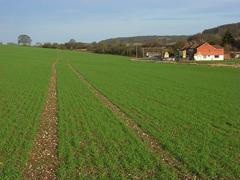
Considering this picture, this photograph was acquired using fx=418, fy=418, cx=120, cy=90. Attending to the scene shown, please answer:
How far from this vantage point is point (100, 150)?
1315 centimetres

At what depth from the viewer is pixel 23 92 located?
31062 millimetres

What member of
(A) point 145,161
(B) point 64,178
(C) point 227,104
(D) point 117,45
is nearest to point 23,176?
(B) point 64,178

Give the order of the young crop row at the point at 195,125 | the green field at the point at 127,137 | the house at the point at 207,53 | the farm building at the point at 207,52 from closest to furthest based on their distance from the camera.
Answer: the green field at the point at 127,137 < the young crop row at the point at 195,125 < the farm building at the point at 207,52 < the house at the point at 207,53

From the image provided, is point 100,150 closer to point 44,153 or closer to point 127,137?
point 44,153

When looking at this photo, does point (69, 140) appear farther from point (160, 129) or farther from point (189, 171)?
point (189, 171)

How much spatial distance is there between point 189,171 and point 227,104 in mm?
15218

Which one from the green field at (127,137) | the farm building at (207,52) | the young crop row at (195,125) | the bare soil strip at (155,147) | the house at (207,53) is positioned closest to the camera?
the bare soil strip at (155,147)

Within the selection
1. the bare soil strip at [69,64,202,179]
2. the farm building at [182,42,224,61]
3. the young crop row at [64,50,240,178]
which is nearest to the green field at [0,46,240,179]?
the young crop row at [64,50,240,178]

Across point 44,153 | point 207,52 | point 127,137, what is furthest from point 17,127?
point 207,52

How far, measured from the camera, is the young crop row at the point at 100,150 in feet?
35.4

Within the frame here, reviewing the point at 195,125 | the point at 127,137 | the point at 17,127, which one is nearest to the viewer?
the point at 127,137

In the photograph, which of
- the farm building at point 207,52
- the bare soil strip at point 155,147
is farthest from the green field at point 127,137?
Answer: the farm building at point 207,52

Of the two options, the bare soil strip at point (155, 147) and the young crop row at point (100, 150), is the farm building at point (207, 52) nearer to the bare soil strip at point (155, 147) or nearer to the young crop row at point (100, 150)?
the bare soil strip at point (155, 147)

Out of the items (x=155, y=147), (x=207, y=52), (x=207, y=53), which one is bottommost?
(x=207, y=53)
